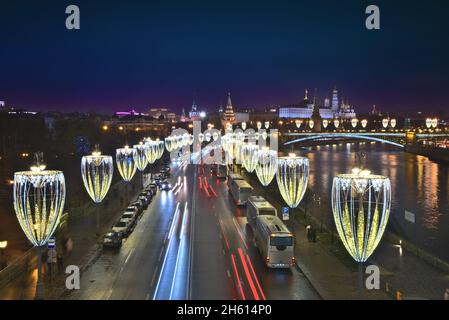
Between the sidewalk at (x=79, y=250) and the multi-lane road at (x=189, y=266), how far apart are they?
0.42m

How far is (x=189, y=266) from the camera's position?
12469 mm

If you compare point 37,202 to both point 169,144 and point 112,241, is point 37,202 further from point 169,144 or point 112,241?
point 169,144

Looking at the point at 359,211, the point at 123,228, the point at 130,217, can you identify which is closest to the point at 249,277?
the point at 359,211

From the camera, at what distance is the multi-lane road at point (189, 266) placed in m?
10.5

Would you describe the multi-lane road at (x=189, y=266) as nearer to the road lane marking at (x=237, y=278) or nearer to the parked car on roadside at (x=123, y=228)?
the road lane marking at (x=237, y=278)

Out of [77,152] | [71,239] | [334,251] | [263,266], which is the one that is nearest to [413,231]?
[334,251]

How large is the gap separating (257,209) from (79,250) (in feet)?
16.8
